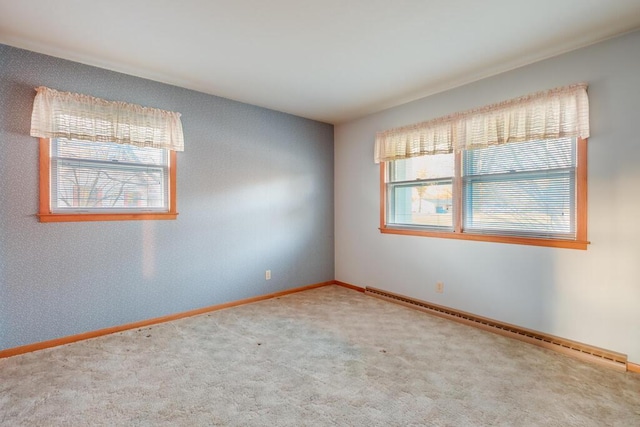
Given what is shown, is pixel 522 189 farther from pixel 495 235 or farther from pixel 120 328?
pixel 120 328

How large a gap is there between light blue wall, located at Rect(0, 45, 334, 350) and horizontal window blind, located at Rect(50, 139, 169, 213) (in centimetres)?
15

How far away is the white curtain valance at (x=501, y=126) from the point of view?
8.32ft

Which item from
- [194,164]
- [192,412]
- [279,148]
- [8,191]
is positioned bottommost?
[192,412]

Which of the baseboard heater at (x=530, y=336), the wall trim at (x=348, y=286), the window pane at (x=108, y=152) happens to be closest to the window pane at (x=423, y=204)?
the baseboard heater at (x=530, y=336)

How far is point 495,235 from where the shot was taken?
10.1 feet

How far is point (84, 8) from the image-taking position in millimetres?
2080

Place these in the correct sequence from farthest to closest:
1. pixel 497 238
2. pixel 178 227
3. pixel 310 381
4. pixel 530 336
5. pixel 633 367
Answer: pixel 178 227
pixel 497 238
pixel 530 336
pixel 633 367
pixel 310 381

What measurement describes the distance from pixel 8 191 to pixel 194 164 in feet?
4.92

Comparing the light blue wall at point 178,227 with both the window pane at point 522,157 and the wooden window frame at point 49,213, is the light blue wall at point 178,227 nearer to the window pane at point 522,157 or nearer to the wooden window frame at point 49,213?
the wooden window frame at point 49,213

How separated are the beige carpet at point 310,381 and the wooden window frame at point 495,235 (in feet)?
2.95

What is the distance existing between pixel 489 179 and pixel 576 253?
0.96m

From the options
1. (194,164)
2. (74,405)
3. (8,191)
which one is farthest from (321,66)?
(74,405)

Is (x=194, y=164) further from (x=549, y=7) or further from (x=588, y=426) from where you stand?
(x=588, y=426)

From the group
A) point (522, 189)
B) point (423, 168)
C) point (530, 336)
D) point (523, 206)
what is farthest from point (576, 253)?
point (423, 168)
